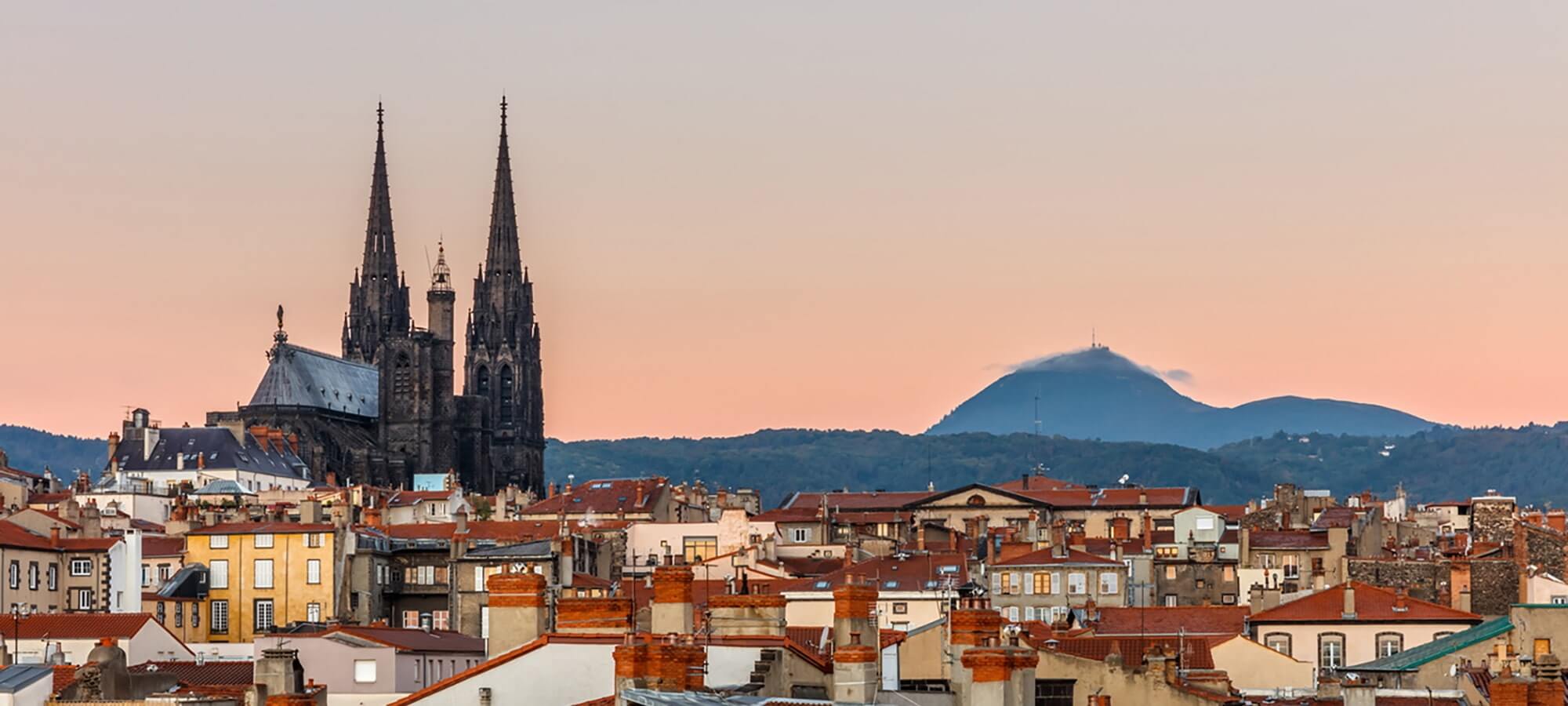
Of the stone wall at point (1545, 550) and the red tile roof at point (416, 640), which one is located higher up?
the stone wall at point (1545, 550)

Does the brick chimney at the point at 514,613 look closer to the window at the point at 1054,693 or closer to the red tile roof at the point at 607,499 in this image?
the window at the point at 1054,693

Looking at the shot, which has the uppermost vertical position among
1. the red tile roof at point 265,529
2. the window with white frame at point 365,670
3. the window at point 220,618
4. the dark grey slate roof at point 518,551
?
the red tile roof at point 265,529

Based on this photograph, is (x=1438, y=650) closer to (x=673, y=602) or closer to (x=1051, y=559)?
(x=673, y=602)

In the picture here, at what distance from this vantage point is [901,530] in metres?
125

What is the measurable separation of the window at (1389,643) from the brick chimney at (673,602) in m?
38.8

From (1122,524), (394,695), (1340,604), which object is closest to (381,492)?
(1122,524)

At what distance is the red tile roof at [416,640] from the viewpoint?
56781 millimetres

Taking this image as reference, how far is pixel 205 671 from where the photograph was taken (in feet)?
187

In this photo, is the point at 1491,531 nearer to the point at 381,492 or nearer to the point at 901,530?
the point at 901,530

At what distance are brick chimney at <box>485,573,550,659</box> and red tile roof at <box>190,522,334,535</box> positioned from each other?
2604 inches

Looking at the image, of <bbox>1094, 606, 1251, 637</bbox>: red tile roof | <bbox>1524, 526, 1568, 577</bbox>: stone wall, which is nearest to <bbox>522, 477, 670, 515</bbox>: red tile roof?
<bbox>1524, 526, 1568, 577</bbox>: stone wall

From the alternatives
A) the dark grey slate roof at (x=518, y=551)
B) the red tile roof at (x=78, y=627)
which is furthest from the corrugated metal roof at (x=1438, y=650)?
the dark grey slate roof at (x=518, y=551)

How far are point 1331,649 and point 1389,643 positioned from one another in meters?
1.30

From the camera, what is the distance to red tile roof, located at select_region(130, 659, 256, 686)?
54000 millimetres
